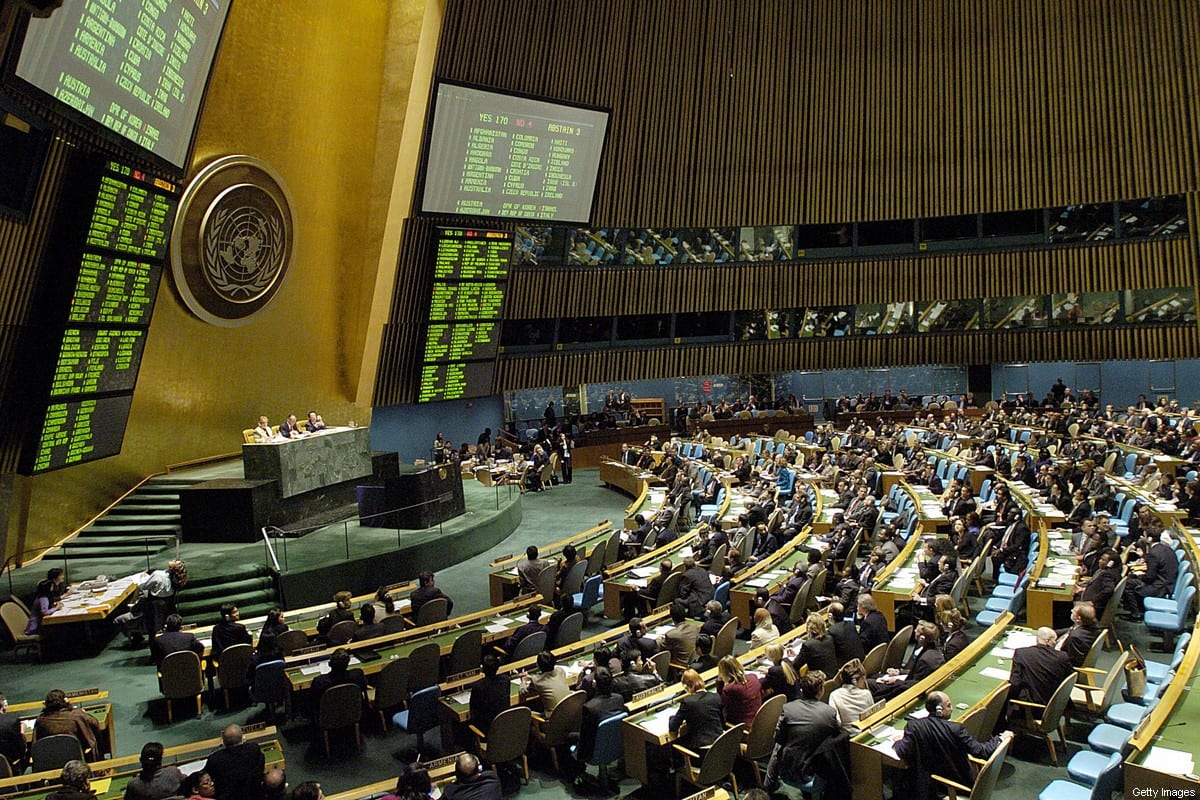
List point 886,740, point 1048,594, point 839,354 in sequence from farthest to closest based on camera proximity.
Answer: point 839,354 < point 1048,594 < point 886,740

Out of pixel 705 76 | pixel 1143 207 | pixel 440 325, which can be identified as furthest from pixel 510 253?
pixel 1143 207

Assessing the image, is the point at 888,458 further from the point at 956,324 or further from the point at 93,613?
the point at 93,613

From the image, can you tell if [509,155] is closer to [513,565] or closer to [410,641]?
[513,565]

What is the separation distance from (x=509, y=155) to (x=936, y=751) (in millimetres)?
14082

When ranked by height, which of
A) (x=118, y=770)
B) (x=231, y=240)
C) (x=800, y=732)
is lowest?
(x=118, y=770)

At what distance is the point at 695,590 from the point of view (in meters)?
9.77

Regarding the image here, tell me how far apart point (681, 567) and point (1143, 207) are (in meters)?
18.1

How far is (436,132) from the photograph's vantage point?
52.8 feet

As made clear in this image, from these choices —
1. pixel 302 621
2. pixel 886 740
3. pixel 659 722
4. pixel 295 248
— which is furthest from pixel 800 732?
pixel 295 248

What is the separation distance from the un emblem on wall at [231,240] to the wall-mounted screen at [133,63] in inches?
131

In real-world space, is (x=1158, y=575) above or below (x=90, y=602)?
above

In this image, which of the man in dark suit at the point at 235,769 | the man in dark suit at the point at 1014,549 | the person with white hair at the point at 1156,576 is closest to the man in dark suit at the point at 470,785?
the man in dark suit at the point at 235,769

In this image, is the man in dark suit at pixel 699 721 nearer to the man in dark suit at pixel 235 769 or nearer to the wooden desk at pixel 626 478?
the man in dark suit at pixel 235 769

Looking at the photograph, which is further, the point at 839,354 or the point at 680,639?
the point at 839,354
